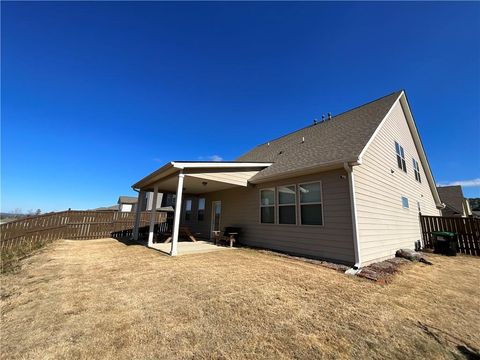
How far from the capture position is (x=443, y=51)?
8.95 metres

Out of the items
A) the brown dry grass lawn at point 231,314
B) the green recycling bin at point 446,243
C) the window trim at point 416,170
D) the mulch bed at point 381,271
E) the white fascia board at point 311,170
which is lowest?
the brown dry grass lawn at point 231,314

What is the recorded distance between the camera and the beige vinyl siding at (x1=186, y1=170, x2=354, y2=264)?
6.25m

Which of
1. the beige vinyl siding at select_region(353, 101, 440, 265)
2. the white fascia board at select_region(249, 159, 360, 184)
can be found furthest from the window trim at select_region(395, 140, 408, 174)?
the white fascia board at select_region(249, 159, 360, 184)

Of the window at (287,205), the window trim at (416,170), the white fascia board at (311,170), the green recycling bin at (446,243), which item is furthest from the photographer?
the window trim at (416,170)

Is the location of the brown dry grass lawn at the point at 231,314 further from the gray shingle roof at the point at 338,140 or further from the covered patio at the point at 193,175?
the gray shingle roof at the point at 338,140

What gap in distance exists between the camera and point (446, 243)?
946cm

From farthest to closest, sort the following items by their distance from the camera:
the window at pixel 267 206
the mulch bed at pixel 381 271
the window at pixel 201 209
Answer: the window at pixel 201 209 → the window at pixel 267 206 → the mulch bed at pixel 381 271

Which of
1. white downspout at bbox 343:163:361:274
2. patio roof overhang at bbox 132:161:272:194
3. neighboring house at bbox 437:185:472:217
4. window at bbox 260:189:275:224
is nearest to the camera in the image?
white downspout at bbox 343:163:361:274

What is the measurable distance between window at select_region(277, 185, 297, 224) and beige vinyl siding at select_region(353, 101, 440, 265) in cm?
219

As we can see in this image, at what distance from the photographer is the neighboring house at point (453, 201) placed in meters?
21.7

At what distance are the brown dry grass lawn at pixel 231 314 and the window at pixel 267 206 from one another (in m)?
3.38

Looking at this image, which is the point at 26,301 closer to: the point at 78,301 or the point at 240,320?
the point at 78,301

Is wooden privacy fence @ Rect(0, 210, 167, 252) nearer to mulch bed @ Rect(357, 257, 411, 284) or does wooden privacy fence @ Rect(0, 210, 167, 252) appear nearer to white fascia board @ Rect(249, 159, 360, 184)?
white fascia board @ Rect(249, 159, 360, 184)

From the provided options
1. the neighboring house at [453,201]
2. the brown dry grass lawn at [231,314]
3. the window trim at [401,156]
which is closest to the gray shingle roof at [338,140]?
the window trim at [401,156]
